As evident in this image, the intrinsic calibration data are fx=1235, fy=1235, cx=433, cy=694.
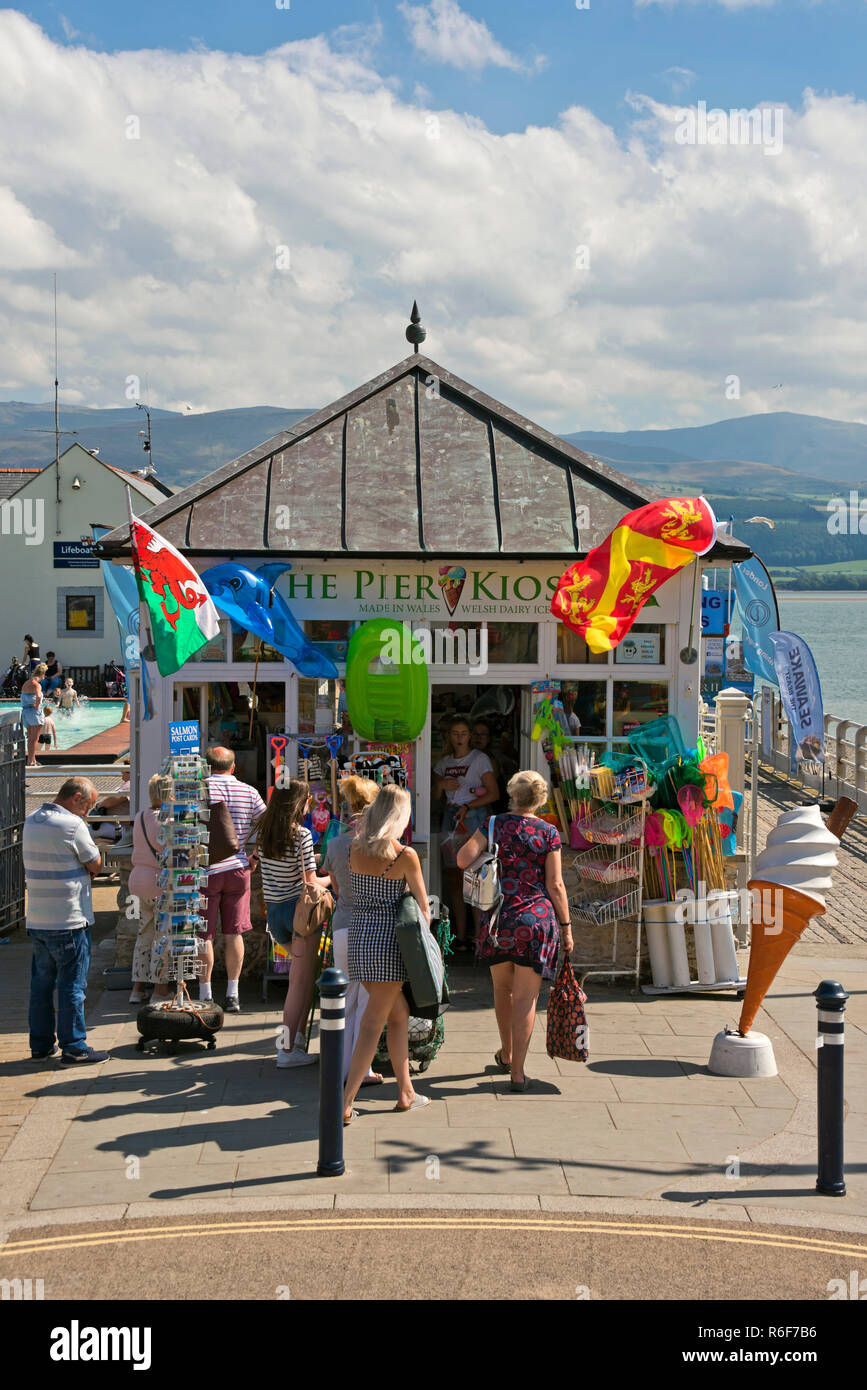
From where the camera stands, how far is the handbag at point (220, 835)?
8.34m

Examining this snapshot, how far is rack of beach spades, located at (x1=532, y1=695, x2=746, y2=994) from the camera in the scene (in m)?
9.05

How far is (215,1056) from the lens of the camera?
25.1ft

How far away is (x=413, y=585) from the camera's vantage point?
987 centimetres

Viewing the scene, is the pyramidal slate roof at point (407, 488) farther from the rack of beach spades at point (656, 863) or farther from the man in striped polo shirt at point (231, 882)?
the man in striped polo shirt at point (231, 882)

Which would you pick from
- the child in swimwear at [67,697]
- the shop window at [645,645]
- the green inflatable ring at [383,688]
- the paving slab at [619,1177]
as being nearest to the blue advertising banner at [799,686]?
the shop window at [645,645]

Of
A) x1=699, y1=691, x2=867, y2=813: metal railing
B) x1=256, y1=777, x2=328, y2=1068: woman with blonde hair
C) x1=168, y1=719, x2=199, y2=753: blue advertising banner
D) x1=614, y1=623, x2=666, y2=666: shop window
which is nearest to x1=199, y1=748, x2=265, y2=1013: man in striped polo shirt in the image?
x1=168, y1=719, x2=199, y2=753: blue advertising banner

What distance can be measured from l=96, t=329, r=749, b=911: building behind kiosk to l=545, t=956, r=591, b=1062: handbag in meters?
2.81

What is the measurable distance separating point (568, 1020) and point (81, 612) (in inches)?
1686

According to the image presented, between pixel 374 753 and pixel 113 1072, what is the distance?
10.0ft

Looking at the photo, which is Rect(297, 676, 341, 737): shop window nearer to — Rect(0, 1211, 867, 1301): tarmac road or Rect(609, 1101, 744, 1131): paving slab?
Rect(609, 1101, 744, 1131): paving slab

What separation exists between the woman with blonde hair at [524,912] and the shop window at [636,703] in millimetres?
3074

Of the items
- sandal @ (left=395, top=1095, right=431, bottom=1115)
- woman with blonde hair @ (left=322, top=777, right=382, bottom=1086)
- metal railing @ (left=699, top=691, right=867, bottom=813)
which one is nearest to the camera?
sandal @ (left=395, top=1095, right=431, bottom=1115)

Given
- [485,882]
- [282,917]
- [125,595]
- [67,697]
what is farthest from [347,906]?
[67,697]
